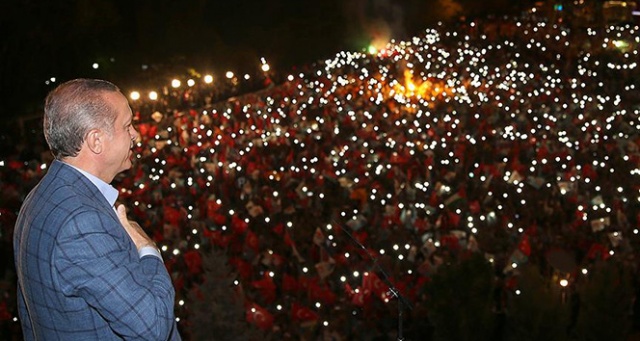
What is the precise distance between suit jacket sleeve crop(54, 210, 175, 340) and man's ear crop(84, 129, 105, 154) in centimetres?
20

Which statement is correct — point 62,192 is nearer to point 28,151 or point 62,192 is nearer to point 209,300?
point 209,300

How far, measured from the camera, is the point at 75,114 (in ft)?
7.64

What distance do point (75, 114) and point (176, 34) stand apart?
2222cm

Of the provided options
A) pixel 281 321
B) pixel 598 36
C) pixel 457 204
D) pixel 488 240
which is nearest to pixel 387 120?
pixel 457 204

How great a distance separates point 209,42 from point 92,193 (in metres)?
22.9

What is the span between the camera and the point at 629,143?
12.2 meters

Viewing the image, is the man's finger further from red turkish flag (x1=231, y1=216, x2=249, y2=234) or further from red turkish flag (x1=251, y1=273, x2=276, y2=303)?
red turkish flag (x1=231, y1=216, x2=249, y2=234)

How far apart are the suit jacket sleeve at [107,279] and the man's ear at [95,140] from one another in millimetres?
202

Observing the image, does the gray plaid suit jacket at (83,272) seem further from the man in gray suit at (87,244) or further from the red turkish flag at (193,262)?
the red turkish flag at (193,262)

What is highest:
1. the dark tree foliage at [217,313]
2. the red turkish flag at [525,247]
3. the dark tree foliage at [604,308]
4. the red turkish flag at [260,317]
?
the red turkish flag at [525,247]

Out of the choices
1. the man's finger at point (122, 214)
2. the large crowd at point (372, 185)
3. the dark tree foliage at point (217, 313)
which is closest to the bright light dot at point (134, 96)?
the large crowd at point (372, 185)

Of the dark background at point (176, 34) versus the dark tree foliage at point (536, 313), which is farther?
the dark background at point (176, 34)

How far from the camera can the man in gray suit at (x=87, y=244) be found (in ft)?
7.23

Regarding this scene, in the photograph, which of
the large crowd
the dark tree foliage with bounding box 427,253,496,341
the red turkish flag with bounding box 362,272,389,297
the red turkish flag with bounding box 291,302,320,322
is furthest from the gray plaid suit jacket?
the red turkish flag with bounding box 362,272,389,297
